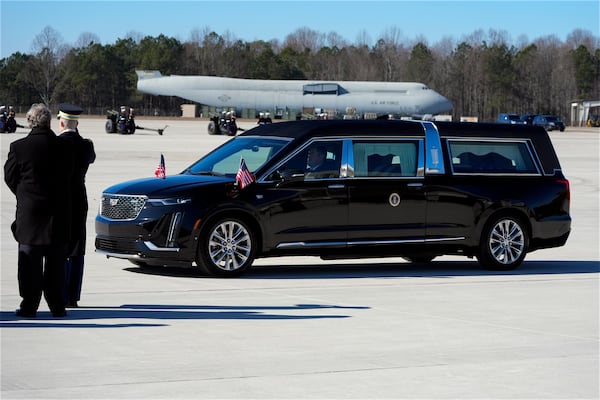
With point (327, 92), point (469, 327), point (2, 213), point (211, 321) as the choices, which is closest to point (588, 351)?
point (469, 327)

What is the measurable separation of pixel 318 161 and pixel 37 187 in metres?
4.97

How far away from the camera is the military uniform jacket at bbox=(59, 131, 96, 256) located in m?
11.0

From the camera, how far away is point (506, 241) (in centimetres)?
1552

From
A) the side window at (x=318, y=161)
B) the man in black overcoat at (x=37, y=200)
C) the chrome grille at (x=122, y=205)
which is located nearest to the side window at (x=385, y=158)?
the side window at (x=318, y=161)

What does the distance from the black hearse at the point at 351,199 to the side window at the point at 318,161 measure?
0.01 m

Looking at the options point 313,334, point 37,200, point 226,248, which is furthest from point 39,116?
point 226,248

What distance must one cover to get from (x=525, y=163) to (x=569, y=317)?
490 centimetres

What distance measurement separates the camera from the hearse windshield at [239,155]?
1478 centimetres

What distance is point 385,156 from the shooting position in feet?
49.6

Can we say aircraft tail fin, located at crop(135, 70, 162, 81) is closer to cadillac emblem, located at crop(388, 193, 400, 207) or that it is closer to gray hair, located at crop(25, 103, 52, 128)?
cadillac emblem, located at crop(388, 193, 400, 207)

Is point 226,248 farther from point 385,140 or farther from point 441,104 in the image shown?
point 441,104

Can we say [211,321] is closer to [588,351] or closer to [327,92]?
[588,351]

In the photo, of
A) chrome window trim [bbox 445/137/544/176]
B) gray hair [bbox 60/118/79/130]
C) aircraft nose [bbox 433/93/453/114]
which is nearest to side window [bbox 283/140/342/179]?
chrome window trim [bbox 445/137/544/176]

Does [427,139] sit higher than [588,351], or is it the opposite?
[427,139]
